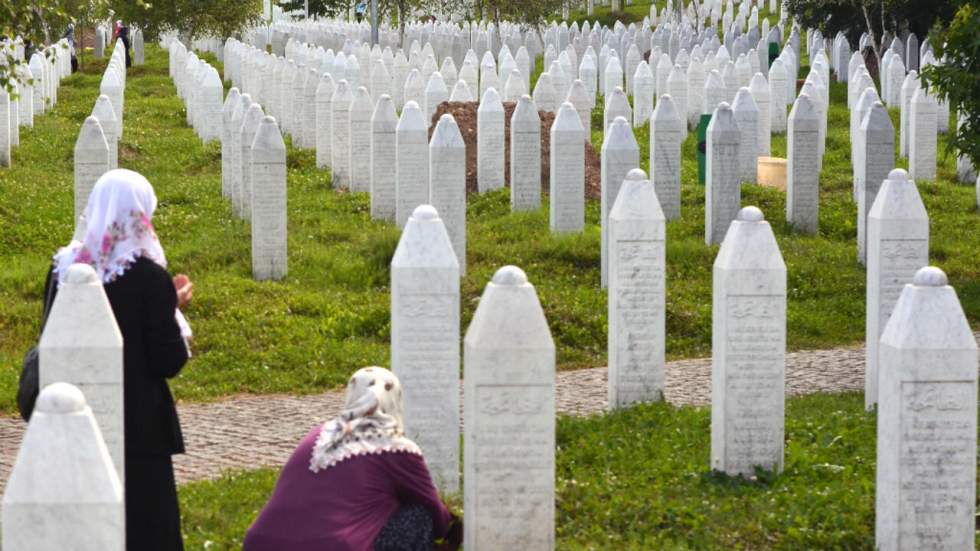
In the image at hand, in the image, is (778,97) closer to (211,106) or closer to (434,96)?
(434,96)

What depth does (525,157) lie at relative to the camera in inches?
739

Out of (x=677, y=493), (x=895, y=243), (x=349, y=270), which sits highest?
(x=895, y=243)

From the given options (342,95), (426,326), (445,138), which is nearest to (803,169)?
(445,138)

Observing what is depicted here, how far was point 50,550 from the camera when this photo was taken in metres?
5.80

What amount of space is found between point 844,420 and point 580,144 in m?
7.03

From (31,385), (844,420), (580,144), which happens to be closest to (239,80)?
(580,144)

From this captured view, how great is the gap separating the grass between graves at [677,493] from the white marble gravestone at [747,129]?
8.35m

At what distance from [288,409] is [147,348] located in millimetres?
4745

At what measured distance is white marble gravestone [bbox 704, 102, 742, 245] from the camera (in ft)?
56.1

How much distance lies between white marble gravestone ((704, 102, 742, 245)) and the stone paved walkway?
10.1ft

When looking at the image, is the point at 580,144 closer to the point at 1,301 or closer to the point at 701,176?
the point at 701,176

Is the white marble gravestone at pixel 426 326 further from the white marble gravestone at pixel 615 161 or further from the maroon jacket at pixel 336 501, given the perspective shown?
the white marble gravestone at pixel 615 161

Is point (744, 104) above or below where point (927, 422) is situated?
above

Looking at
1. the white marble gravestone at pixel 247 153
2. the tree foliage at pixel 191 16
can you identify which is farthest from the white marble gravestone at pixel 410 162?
the tree foliage at pixel 191 16
